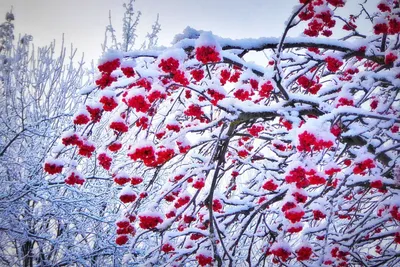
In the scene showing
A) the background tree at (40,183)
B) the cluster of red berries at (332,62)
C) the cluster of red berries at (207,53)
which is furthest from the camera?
the background tree at (40,183)

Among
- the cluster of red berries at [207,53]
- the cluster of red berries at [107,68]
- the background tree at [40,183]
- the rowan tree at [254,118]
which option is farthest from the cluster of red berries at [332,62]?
the background tree at [40,183]

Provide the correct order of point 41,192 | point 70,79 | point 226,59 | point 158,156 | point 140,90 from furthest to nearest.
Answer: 1. point 70,79
2. point 41,192
3. point 158,156
4. point 226,59
5. point 140,90

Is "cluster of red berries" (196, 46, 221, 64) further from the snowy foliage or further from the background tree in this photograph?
the background tree

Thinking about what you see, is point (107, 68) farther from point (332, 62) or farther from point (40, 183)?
point (40, 183)

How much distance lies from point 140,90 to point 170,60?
37 centimetres

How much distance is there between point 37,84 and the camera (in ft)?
19.7

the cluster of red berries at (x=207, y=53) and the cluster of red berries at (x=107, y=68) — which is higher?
the cluster of red berries at (x=207, y=53)

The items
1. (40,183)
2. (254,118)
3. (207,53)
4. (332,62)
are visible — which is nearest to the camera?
(207,53)

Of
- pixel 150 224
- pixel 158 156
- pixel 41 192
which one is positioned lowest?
pixel 41 192

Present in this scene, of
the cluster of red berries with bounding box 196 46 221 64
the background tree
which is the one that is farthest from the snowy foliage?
the background tree

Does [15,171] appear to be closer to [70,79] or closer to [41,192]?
[41,192]

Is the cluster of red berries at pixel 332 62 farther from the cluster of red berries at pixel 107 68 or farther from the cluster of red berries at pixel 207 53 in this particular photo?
the cluster of red berries at pixel 107 68

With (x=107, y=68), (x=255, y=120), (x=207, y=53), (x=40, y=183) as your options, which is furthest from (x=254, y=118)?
(x=40, y=183)

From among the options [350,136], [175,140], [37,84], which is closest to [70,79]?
[37,84]
